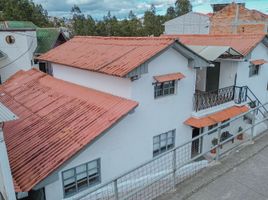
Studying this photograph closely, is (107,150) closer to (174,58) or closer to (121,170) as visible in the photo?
(121,170)

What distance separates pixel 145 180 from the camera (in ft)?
34.9

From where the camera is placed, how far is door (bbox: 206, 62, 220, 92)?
1630 cm

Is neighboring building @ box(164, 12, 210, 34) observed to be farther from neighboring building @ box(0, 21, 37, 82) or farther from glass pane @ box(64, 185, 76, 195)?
glass pane @ box(64, 185, 76, 195)

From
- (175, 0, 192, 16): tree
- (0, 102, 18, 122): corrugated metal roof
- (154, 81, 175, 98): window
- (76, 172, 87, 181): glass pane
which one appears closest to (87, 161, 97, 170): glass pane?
(76, 172, 87, 181): glass pane

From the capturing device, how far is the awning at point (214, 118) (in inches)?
517

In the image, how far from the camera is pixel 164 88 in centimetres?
1198

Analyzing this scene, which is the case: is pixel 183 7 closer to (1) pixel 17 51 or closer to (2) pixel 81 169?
(1) pixel 17 51

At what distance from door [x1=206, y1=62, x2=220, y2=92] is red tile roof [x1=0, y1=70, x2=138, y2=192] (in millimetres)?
7797

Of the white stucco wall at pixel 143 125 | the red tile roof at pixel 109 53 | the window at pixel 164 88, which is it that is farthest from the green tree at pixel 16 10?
the window at pixel 164 88

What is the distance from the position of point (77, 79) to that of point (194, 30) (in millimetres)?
37192

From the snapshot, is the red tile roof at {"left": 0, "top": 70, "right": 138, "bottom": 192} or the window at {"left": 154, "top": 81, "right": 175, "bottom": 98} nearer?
the red tile roof at {"left": 0, "top": 70, "right": 138, "bottom": 192}

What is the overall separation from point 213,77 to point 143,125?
7.25 metres

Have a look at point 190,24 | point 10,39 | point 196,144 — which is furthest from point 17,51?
point 190,24

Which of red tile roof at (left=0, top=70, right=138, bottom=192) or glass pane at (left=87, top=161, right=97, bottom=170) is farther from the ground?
red tile roof at (left=0, top=70, right=138, bottom=192)
